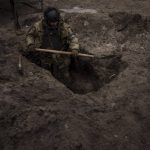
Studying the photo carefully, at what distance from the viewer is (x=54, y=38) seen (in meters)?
7.75

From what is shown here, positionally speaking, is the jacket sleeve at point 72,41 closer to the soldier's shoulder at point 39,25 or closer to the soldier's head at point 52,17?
the soldier's head at point 52,17

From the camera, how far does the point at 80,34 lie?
8812mm

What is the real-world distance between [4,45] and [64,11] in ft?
7.66

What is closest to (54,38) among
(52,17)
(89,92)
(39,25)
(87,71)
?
(39,25)

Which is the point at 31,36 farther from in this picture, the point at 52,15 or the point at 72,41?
the point at 72,41

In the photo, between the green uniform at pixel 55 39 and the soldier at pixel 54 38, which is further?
the green uniform at pixel 55 39

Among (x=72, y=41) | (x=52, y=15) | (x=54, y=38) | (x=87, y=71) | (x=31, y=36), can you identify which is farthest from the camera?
(x=87, y=71)

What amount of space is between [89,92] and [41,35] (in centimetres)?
164

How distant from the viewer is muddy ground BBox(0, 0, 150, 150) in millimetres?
5508

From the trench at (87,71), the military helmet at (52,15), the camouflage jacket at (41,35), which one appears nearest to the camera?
the military helmet at (52,15)

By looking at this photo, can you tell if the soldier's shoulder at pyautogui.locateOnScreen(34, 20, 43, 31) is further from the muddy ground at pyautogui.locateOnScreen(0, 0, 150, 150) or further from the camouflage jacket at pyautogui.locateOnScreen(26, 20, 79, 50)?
the muddy ground at pyautogui.locateOnScreen(0, 0, 150, 150)

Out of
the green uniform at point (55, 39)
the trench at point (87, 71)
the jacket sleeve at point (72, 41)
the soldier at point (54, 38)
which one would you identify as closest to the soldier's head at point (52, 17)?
the soldier at point (54, 38)

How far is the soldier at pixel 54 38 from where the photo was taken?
7406 mm

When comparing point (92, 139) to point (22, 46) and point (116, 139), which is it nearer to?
point (116, 139)
